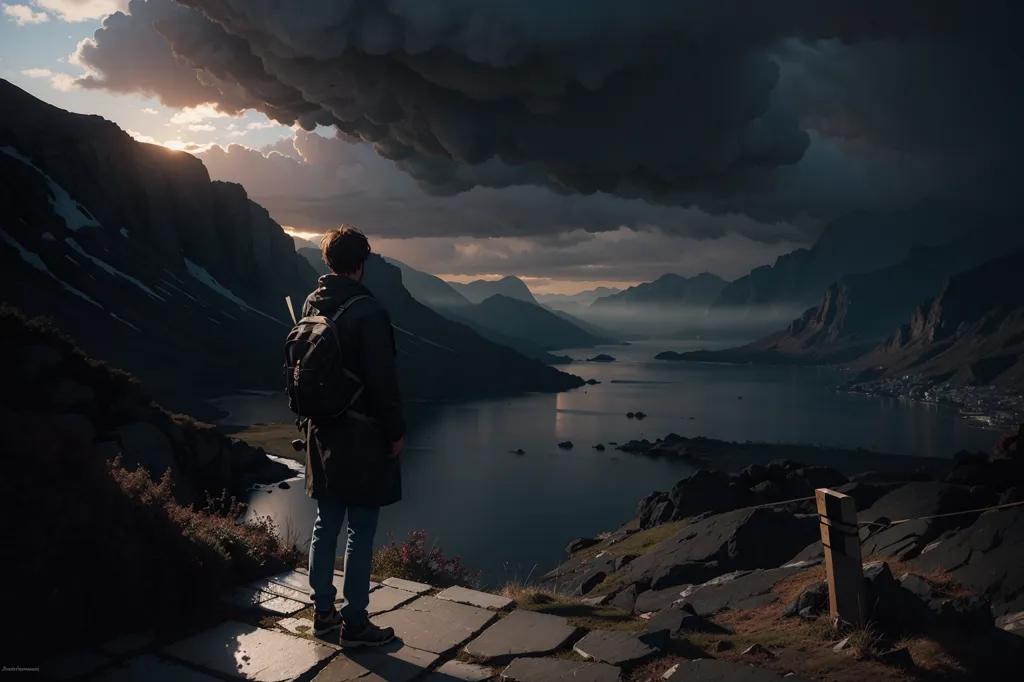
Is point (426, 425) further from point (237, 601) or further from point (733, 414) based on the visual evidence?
point (237, 601)

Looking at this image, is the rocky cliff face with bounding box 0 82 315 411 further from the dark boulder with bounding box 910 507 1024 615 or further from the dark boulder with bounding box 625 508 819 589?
the dark boulder with bounding box 910 507 1024 615

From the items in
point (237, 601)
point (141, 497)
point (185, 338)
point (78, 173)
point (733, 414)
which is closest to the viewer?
point (237, 601)

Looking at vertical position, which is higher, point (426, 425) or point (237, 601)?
point (237, 601)

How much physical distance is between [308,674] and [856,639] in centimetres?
387

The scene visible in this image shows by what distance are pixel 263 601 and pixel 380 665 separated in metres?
1.75

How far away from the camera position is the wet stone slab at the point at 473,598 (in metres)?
6.39

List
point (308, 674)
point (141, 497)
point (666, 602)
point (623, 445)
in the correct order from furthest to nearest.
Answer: point (623, 445) < point (666, 602) < point (141, 497) < point (308, 674)

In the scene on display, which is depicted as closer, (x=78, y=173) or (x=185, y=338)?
(x=185, y=338)

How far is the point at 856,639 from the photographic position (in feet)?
17.3

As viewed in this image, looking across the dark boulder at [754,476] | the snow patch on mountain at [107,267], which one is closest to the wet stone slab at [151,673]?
the dark boulder at [754,476]

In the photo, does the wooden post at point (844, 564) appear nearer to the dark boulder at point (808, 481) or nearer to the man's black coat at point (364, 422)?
the man's black coat at point (364, 422)

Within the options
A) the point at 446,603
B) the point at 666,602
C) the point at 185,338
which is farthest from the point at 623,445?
the point at 185,338

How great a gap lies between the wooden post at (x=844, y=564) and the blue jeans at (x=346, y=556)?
3.54 m

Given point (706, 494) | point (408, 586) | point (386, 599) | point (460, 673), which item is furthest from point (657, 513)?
point (460, 673)
